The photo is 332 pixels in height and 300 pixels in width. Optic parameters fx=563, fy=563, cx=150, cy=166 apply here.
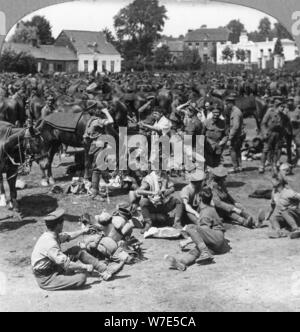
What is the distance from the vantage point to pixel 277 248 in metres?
8.80

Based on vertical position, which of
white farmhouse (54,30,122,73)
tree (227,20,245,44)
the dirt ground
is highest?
tree (227,20,245,44)

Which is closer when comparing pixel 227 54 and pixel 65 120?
pixel 65 120

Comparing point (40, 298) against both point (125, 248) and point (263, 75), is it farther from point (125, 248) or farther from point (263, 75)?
point (263, 75)

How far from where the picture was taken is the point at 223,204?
999cm

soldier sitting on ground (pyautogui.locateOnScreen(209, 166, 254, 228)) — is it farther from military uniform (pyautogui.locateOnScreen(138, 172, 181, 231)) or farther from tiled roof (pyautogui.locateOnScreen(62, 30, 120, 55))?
tiled roof (pyautogui.locateOnScreen(62, 30, 120, 55))

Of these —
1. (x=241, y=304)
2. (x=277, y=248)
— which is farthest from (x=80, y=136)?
(x=241, y=304)

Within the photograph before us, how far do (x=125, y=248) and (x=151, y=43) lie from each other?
4322 millimetres

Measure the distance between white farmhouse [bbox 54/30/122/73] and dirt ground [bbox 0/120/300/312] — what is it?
10.7ft

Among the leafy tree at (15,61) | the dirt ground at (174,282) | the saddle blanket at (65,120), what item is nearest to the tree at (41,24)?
the leafy tree at (15,61)

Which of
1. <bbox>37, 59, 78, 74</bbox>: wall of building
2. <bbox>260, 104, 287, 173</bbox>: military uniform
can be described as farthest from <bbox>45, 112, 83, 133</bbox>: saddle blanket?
<bbox>260, 104, 287, 173</bbox>: military uniform

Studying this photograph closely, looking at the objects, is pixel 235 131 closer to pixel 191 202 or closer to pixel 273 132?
pixel 273 132

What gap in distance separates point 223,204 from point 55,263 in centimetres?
376

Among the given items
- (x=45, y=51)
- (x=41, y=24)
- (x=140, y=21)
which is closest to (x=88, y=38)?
(x=41, y=24)

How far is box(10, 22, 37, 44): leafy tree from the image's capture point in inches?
416
